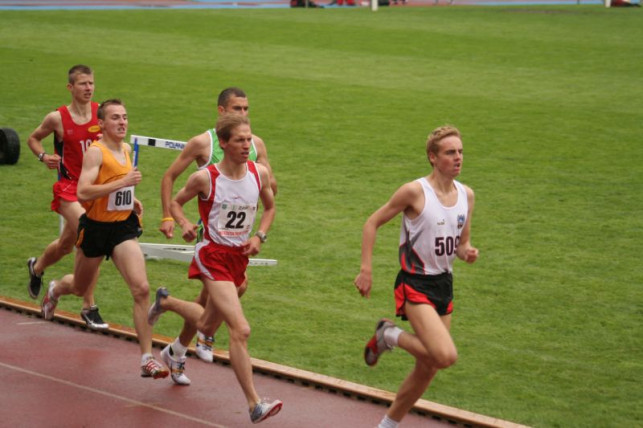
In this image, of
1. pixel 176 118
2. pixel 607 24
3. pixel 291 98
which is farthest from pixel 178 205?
pixel 607 24

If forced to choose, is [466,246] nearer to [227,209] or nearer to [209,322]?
[227,209]

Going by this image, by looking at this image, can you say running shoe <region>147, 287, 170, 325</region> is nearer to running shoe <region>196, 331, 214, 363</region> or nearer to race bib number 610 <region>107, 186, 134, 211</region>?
running shoe <region>196, 331, 214, 363</region>

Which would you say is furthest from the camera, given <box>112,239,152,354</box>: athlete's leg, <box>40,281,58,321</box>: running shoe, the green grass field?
<box>40,281,58,321</box>: running shoe

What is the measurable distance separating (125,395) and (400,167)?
359 inches

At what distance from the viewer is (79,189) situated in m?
8.45

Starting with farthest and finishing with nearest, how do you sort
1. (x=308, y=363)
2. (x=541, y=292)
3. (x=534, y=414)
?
(x=541, y=292)
(x=308, y=363)
(x=534, y=414)

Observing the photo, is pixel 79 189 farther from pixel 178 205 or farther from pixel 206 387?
pixel 206 387

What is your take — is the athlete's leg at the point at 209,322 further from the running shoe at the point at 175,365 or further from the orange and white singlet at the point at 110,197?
the orange and white singlet at the point at 110,197

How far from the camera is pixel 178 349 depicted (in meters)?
8.42

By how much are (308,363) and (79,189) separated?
2.37 metres

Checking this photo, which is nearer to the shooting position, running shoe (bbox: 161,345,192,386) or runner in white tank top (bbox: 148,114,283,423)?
runner in white tank top (bbox: 148,114,283,423)

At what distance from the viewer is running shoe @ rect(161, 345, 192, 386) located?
27.8ft

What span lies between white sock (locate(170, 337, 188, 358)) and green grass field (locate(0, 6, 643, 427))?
101 centimetres

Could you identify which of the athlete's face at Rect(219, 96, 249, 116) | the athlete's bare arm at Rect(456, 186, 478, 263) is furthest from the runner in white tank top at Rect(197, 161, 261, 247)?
the athlete's bare arm at Rect(456, 186, 478, 263)
